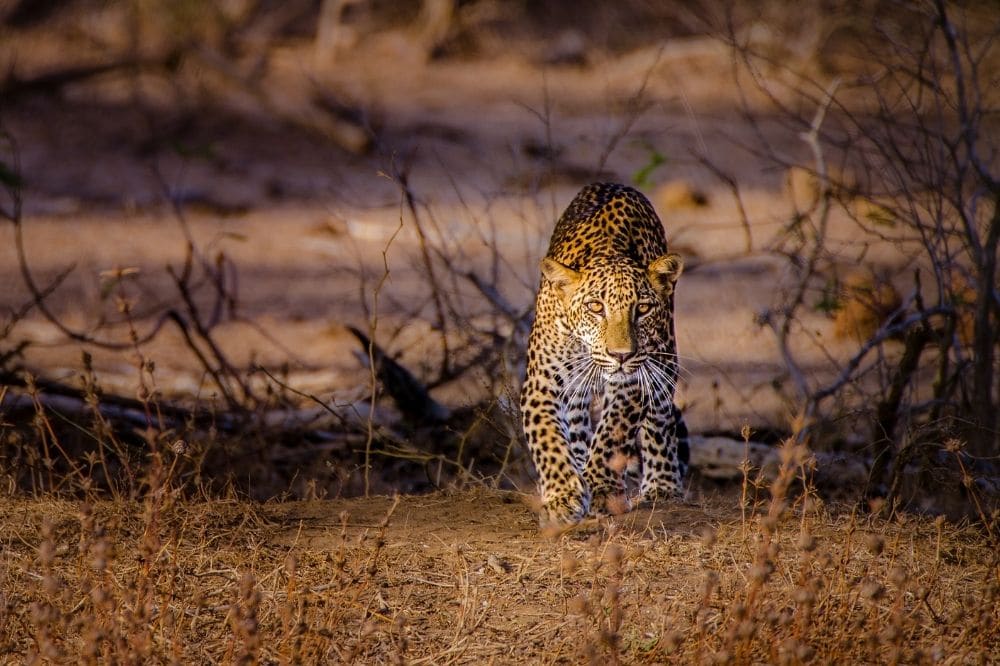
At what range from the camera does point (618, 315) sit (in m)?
6.43

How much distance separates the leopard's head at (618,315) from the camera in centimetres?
640

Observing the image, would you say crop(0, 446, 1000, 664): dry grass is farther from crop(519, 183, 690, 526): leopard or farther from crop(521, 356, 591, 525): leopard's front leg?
crop(519, 183, 690, 526): leopard

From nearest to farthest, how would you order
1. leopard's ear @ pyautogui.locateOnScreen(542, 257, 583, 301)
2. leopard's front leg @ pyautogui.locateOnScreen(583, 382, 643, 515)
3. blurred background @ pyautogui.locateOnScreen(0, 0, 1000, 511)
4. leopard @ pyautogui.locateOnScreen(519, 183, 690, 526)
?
leopard @ pyautogui.locateOnScreen(519, 183, 690, 526)
leopard's ear @ pyautogui.locateOnScreen(542, 257, 583, 301)
leopard's front leg @ pyautogui.locateOnScreen(583, 382, 643, 515)
blurred background @ pyautogui.locateOnScreen(0, 0, 1000, 511)

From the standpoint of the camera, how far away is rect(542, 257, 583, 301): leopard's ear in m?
6.67

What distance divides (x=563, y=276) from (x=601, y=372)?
502mm

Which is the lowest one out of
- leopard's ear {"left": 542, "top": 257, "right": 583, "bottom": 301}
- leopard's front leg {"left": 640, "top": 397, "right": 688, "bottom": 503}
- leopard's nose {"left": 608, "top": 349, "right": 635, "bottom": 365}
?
leopard's front leg {"left": 640, "top": 397, "right": 688, "bottom": 503}

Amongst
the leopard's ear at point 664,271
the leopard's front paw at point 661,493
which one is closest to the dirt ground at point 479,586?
the leopard's front paw at point 661,493

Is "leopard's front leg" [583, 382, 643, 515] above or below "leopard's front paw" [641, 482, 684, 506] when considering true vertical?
above

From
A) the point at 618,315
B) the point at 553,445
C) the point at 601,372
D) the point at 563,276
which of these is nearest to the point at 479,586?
the point at 553,445

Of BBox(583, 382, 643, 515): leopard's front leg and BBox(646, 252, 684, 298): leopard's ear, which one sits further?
BBox(583, 382, 643, 515): leopard's front leg

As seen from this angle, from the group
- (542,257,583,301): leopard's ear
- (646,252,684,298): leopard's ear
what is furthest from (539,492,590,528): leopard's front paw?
(646,252,684,298): leopard's ear

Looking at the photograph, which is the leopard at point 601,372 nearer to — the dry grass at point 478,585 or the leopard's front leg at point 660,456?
the leopard's front leg at point 660,456

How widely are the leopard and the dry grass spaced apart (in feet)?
1.11

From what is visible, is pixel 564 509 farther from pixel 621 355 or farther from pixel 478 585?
pixel 478 585
